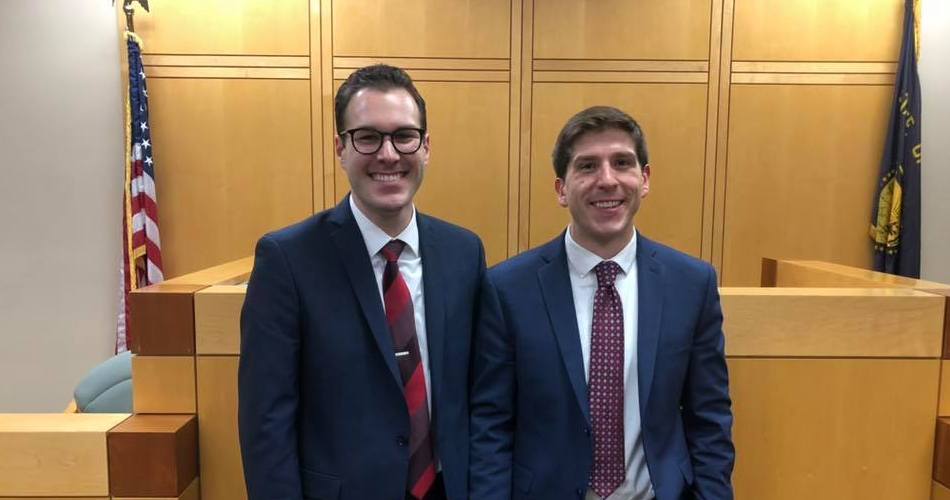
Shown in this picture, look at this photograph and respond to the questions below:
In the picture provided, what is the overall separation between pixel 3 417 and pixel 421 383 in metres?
1.29

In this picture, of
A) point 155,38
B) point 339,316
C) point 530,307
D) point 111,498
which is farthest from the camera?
point 155,38

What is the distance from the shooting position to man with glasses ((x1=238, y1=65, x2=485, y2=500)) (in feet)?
3.83

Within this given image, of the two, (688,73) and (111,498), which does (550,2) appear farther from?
(111,498)

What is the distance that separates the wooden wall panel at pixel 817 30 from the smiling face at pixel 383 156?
10.2ft

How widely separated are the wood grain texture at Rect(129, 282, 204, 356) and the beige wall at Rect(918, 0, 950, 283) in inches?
168

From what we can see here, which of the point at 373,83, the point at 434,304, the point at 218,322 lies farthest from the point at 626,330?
the point at 218,322

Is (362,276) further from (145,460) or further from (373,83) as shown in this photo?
(145,460)

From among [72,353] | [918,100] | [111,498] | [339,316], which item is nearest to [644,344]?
[339,316]

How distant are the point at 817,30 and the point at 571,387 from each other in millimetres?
3439

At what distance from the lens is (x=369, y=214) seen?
1.25 meters

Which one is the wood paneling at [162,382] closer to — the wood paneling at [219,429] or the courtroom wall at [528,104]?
the wood paneling at [219,429]

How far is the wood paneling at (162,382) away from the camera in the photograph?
1627mm

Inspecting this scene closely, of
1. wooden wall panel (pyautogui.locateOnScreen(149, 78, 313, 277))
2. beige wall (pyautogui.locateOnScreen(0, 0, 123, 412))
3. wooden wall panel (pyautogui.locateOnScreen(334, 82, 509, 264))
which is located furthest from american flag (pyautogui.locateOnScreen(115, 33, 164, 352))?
→ wooden wall panel (pyautogui.locateOnScreen(334, 82, 509, 264))

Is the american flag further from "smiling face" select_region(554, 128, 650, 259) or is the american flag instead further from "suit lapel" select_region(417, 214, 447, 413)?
"smiling face" select_region(554, 128, 650, 259)
